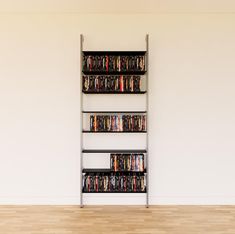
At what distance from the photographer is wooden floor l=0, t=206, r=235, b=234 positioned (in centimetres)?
293

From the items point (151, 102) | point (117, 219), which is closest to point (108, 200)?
point (117, 219)

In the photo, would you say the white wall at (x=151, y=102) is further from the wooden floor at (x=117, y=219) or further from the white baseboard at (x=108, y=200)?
the wooden floor at (x=117, y=219)

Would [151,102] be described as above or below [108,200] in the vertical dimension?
above

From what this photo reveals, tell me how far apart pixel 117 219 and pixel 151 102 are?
1.48 metres

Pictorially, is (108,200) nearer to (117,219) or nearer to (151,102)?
(117,219)

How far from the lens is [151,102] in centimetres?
367

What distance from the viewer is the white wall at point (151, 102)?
12.0ft

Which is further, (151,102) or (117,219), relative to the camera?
(151,102)

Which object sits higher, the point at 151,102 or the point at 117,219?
the point at 151,102

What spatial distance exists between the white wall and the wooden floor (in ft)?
0.59

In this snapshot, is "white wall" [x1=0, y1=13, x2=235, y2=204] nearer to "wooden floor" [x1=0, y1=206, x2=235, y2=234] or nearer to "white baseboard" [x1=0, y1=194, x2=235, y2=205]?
"white baseboard" [x1=0, y1=194, x2=235, y2=205]

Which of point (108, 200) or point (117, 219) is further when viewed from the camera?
point (108, 200)

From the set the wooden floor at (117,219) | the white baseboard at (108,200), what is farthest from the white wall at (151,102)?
the wooden floor at (117,219)
